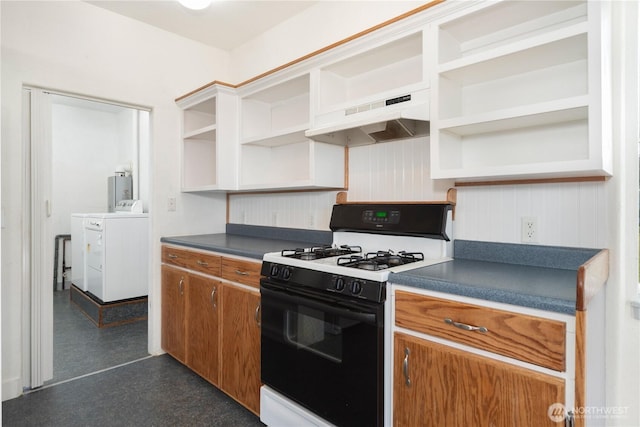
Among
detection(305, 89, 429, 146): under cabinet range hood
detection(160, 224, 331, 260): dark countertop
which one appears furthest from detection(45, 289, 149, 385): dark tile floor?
detection(305, 89, 429, 146): under cabinet range hood

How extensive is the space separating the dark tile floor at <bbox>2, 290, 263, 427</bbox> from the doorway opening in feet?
0.06

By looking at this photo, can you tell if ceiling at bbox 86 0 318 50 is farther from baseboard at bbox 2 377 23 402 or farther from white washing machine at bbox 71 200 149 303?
baseboard at bbox 2 377 23 402

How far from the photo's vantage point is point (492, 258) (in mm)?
1700

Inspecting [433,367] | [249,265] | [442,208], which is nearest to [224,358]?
[249,265]

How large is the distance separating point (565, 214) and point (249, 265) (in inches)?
60.5

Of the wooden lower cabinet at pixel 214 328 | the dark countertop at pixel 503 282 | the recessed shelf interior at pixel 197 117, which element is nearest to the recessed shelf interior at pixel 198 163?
the recessed shelf interior at pixel 197 117

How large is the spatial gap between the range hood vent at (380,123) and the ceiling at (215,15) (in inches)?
45.5

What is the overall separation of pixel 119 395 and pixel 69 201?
3763 millimetres

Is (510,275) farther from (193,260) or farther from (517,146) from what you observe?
(193,260)

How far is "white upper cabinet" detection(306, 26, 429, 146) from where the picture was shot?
1.71 metres

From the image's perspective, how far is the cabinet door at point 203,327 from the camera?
2262mm

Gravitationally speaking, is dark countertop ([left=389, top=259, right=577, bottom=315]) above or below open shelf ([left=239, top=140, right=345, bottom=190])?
below

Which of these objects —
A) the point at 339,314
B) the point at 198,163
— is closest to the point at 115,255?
the point at 198,163

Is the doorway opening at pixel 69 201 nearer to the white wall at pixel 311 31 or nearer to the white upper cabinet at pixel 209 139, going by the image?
the white upper cabinet at pixel 209 139
